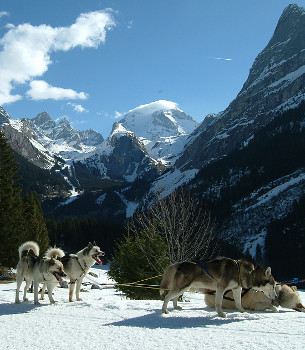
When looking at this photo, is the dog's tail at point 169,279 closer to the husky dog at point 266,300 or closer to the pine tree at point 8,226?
the husky dog at point 266,300

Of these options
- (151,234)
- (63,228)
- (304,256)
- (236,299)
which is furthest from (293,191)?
(236,299)

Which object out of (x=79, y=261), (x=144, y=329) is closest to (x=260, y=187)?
(x=79, y=261)

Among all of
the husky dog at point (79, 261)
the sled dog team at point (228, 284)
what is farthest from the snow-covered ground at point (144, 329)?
the husky dog at point (79, 261)

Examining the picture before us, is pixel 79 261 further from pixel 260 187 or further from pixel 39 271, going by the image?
pixel 260 187

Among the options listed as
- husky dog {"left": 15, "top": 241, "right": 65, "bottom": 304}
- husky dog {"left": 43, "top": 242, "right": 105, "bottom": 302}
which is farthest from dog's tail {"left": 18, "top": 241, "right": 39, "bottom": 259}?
husky dog {"left": 43, "top": 242, "right": 105, "bottom": 302}

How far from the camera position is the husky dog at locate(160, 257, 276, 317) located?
770 cm

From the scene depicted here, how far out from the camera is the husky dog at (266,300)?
8398 mm

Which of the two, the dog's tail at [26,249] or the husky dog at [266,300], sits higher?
the dog's tail at [26,249]

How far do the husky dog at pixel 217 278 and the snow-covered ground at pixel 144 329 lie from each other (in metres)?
Result: 0.57

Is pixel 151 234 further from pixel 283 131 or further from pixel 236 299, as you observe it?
pixel 283 131

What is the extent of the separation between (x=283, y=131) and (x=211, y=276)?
199917mm

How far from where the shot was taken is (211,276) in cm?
778

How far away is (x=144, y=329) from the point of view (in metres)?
6.33

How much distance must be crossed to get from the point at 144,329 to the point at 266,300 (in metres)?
3.68
